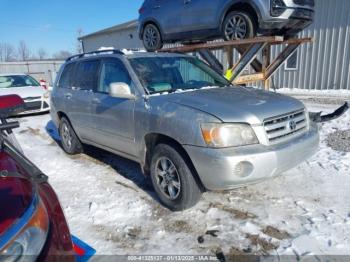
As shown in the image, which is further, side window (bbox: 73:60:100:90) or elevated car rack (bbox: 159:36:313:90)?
elevated car rack (bbox: 159:36:313:90)

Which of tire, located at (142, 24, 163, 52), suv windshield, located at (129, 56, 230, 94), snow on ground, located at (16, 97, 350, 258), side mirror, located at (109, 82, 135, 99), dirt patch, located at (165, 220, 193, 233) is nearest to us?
snow on ground, located at (16, 97, 350, 258)

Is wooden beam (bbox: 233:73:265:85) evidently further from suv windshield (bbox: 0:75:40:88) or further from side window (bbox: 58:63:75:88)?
suv windshield (bbox: 0:75:40:88)

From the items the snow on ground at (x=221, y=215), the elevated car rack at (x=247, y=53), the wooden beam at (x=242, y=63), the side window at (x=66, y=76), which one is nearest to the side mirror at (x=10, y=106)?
the snow on ground at (x=221, y=215)

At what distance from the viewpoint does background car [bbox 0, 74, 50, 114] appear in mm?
9734

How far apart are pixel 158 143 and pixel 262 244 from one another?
153 cm

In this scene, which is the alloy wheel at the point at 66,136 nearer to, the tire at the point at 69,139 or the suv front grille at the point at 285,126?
the tire at the point at 69,139

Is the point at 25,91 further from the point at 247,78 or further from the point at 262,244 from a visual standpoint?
the point at 262,244

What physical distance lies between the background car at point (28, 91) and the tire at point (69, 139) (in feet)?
13.9

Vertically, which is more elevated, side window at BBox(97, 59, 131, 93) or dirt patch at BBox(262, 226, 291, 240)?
side window at BBox(97, 59, 131, 93)

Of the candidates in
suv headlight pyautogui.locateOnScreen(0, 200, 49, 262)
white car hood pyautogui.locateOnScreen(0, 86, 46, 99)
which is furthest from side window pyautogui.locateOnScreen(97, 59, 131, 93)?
white car hood pyautogui.locateOnScreen(0, 86, 46, 99)

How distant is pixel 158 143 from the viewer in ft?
11.6

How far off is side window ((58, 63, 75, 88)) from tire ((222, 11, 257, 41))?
A: 133 inches

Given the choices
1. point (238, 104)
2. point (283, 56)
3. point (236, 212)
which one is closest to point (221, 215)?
point (236, 212)

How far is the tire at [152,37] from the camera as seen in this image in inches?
329
